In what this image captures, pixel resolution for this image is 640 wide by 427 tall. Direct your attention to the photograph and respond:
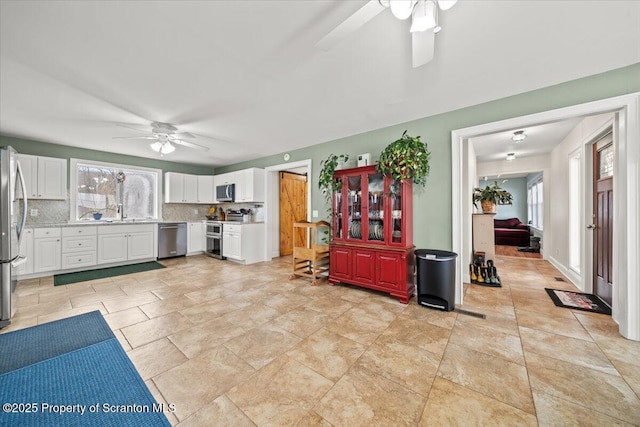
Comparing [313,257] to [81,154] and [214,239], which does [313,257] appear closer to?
[214,239]

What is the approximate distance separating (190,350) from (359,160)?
10.5ft

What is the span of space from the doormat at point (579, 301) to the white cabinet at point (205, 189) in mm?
7327

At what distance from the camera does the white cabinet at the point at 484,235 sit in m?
4.35

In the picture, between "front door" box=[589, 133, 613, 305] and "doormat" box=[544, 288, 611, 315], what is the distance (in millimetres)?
93

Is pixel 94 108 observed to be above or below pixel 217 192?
above

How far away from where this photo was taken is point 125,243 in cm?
508

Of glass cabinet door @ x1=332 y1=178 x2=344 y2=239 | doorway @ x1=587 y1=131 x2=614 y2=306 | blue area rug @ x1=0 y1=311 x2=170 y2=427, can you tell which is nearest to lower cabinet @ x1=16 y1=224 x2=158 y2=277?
blue area rug @ x1=0 y1=311 x2=170 y2=427

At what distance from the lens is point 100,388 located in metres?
1.59

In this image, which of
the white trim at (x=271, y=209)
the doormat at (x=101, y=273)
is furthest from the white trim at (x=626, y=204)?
the doormat at (x=101, y=273)

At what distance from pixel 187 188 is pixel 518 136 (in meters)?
7.43

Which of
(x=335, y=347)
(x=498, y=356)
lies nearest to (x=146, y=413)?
(x=335, y=347)

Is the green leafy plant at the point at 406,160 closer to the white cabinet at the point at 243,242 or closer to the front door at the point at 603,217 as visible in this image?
the front door at the point at 603,217

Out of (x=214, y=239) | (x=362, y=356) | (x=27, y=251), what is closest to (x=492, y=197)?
(x=362, y=356)

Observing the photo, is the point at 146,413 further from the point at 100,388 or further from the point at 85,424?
the point at 100,388
